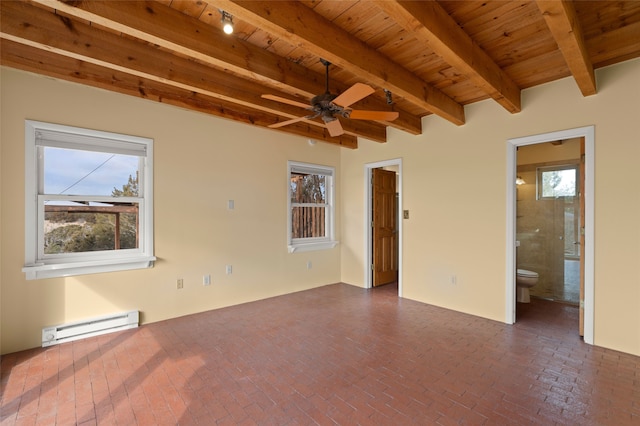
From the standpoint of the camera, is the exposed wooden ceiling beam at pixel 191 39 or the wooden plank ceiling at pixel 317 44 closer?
the exposed wooden ceiling beam at pixel 191 39

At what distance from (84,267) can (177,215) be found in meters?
1.04

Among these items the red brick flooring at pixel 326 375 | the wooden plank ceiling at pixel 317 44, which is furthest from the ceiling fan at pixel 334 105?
the red brick flooring at pixel 326 375

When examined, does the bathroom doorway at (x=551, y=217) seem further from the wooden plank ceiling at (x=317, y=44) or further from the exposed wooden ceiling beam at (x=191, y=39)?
the exposed wooden ceiling beam at (x=191, y=39)

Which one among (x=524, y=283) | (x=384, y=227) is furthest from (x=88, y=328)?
(x=524, y=283)

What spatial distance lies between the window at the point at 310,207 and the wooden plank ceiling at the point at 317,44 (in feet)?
5.82

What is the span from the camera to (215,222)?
156 inches

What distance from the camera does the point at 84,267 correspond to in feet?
9.97

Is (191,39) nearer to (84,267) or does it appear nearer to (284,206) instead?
(84,267)

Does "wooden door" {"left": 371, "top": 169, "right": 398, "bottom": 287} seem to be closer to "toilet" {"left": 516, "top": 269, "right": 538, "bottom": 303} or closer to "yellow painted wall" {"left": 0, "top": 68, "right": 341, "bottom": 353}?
"yellow painted wall" {"left": 0, "top": 68, "right": 341, "bottom": 353}

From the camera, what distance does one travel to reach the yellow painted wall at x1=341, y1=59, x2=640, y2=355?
279cm

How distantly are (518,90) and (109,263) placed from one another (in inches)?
190

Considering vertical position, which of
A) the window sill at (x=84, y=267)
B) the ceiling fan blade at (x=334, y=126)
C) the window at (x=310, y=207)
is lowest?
the window sill at (x=84, y=267)

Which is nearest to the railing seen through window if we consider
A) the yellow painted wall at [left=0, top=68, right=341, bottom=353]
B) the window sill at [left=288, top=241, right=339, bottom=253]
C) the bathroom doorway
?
the window sill at [left=288, top=241, right=339, bottom=253]

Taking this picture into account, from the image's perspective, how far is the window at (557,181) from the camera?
174 inches
